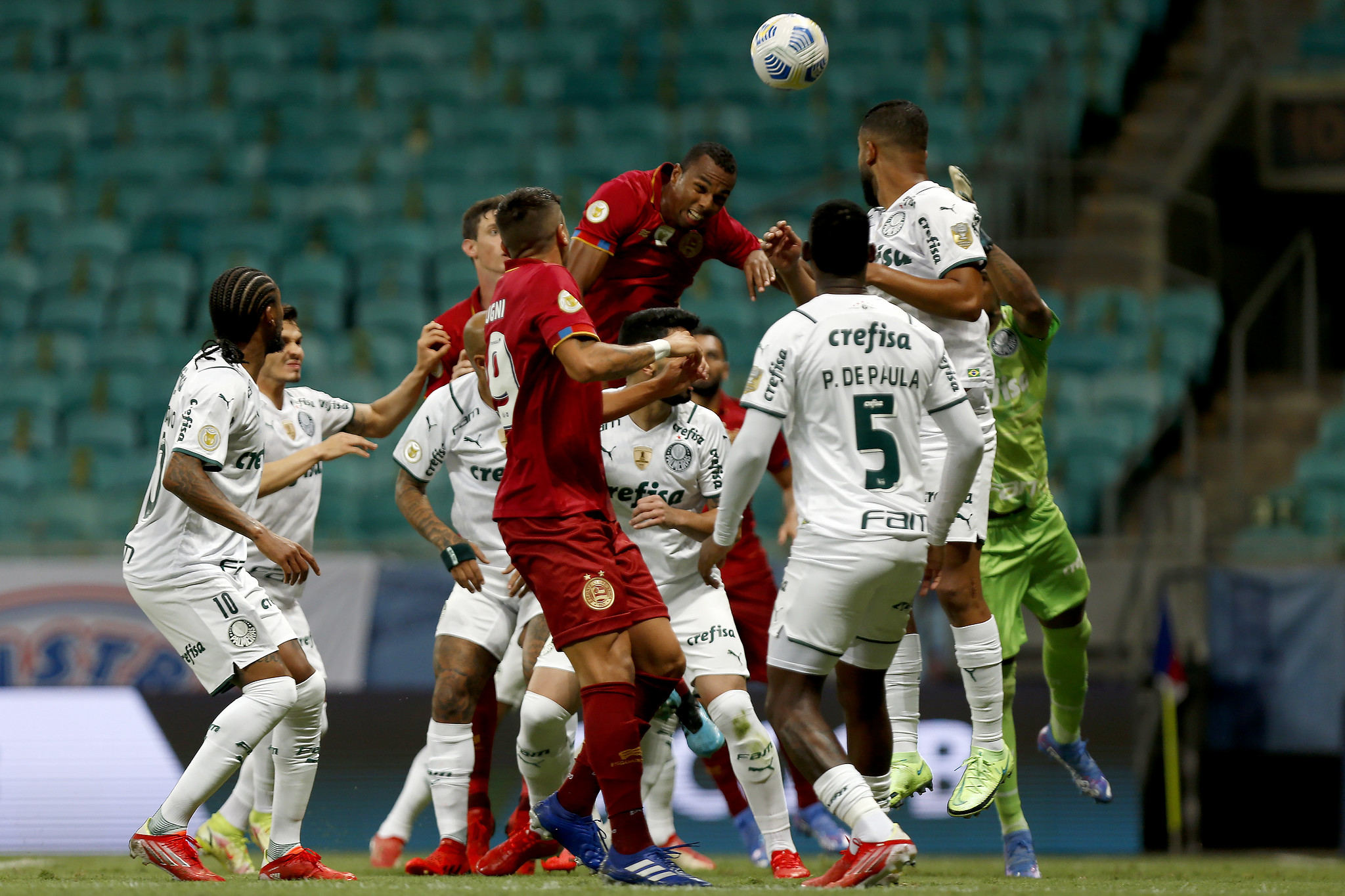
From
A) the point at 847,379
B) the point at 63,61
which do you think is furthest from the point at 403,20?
the point at 847,379

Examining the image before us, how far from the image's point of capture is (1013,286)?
7.15m

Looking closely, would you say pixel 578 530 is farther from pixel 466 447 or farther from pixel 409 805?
pixel 409 805

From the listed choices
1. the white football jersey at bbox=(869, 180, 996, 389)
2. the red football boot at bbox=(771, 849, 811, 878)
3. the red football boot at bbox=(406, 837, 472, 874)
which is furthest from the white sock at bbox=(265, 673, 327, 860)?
the white football jersey at bbox=(869, 180, 996, 389)

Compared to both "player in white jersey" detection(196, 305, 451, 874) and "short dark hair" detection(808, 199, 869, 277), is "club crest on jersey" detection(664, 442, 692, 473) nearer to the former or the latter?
"player in white jersey" detection(196, 305, 451, 874)

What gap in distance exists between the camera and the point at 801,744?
5473mm

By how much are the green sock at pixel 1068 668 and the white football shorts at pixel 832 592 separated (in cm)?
237

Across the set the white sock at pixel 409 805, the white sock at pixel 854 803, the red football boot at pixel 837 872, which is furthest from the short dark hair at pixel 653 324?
the white sock at pixel 409 805

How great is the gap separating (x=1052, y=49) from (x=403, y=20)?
7.58 metres

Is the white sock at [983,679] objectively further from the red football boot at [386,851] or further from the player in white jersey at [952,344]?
the red football boot at [386,851]

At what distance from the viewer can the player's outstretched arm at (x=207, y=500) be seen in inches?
232

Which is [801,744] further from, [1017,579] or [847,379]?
[1017,579]

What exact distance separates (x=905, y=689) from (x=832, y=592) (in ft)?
5.76

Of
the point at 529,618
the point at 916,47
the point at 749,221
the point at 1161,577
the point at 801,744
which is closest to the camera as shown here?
the point at 801,744

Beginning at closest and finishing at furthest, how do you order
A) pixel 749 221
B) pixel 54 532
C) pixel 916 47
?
1. pixel 54 532
2. pixel 749 221
3. pixel 916 47
